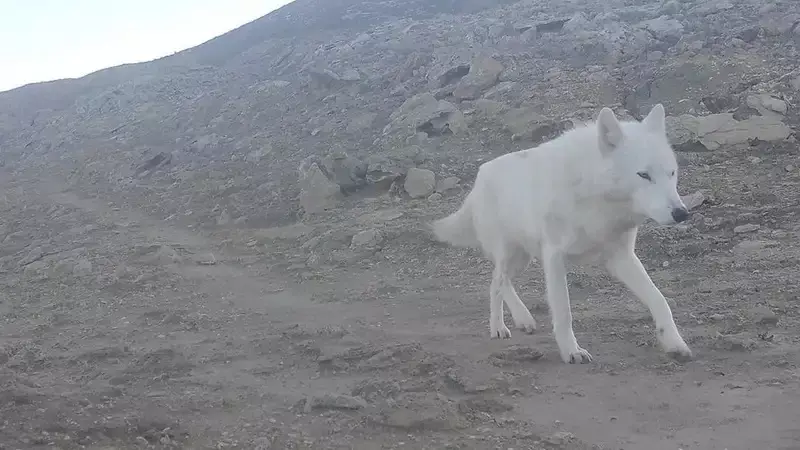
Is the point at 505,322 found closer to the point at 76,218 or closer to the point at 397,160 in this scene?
the point at 397,160

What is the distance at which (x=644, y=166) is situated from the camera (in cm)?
458

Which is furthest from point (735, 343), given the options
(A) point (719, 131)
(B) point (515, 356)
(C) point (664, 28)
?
(C) point (664, 28)

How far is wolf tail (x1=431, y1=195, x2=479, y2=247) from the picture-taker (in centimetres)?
653

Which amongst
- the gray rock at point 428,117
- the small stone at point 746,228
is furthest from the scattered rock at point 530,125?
the small stone at point 746,228

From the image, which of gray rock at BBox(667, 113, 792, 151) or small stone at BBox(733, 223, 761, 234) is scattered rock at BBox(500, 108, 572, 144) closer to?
gray rock at BBox(667, 113, 792, 151)

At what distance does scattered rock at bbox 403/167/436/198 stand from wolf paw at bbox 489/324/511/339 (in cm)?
524

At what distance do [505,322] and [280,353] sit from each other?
6.34 feet

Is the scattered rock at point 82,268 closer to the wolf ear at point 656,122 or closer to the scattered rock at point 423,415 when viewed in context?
the scattered rock at point 423,415

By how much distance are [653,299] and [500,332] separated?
1.27m

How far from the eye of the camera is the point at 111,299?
8.65 meters

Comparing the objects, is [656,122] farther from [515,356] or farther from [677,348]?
[515,356]

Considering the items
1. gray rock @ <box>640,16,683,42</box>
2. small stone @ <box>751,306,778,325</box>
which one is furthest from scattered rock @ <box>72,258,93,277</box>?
gray rock @ <box>640,16,683,42</box>

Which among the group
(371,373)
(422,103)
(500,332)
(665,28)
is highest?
(665,28)

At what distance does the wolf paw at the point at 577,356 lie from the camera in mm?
4941
